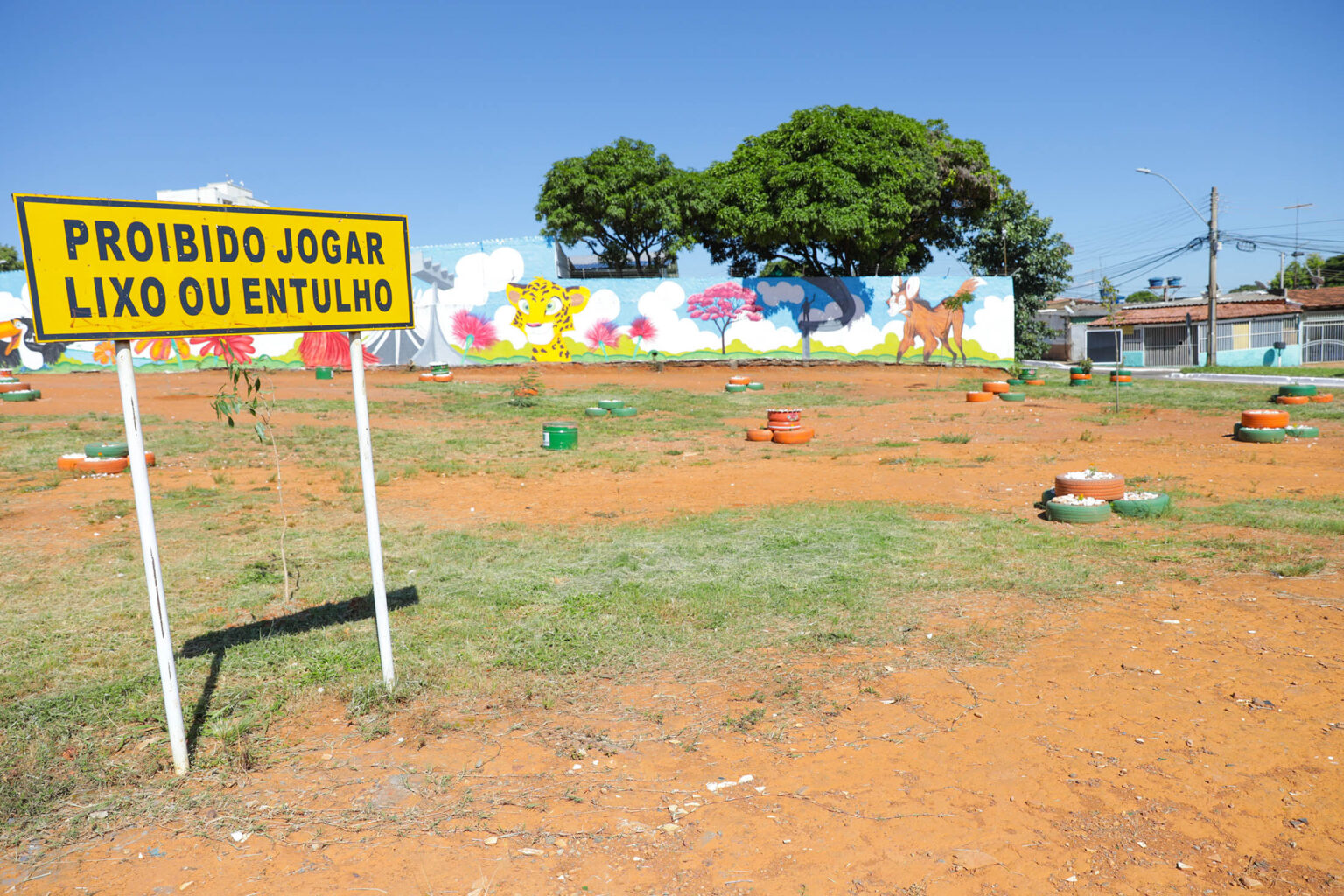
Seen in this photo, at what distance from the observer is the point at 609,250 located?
4112cm

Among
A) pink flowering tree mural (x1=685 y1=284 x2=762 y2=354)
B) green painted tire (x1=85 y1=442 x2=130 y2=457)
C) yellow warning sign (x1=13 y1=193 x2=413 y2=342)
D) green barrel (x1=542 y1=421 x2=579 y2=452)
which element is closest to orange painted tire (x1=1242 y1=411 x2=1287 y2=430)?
green barrel (x1=542 y1=421 x2=579 y2=452)

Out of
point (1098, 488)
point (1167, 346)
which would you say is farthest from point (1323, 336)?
point (1098, 488)

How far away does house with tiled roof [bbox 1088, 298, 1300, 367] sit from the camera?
40688mm

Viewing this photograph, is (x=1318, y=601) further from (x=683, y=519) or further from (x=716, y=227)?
(x=716, y=227)

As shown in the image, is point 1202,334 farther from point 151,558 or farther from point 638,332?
point 151,558

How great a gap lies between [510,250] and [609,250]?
25.2ft

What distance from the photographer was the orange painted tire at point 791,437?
623 inches

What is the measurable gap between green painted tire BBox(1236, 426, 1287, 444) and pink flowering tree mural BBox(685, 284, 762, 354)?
22.5 meters

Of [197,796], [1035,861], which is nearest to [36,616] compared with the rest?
[197,796]

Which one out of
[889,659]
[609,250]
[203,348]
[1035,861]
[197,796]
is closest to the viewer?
[1035,861]

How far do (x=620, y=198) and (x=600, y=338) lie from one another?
7086mm

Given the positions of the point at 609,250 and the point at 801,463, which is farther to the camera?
the point at 609,250

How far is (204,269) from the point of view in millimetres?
4297

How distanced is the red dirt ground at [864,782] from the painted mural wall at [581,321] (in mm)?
29297
